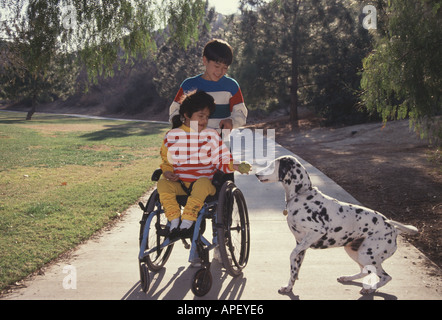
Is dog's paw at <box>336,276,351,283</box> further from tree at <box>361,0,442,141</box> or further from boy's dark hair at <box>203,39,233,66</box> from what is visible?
tree at <box>361,0,442,141</box>

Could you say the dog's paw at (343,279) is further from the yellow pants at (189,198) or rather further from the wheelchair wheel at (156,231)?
the wheelchair wheel at (156,231)

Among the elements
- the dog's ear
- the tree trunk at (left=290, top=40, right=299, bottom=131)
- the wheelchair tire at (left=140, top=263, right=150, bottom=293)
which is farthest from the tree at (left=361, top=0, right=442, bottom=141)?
the tree trunk at (left=290, top=40, right=299, bottom=131)

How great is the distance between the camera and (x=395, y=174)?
31.2ft

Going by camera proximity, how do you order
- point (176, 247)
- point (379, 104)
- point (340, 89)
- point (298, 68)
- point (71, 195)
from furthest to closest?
point (298, 68)
point (340, 89)
point (71, 195)
point (379, 104)
point (176, 247)

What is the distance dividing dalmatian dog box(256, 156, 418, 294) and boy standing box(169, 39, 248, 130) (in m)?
0.91

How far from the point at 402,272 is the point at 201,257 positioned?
1.97 m

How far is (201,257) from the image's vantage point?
143 inches

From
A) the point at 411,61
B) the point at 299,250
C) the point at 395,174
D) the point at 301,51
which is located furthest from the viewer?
the point at 301,51

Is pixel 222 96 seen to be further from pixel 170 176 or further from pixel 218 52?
pixel 170 176

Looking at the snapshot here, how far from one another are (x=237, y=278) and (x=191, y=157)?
3.96 ft

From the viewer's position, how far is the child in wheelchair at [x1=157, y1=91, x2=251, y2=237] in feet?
12.5

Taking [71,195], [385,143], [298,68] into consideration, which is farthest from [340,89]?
[71,195]

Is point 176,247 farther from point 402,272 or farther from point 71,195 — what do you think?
point 71,195

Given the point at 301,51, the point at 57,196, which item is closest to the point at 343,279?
the point at 57,196
